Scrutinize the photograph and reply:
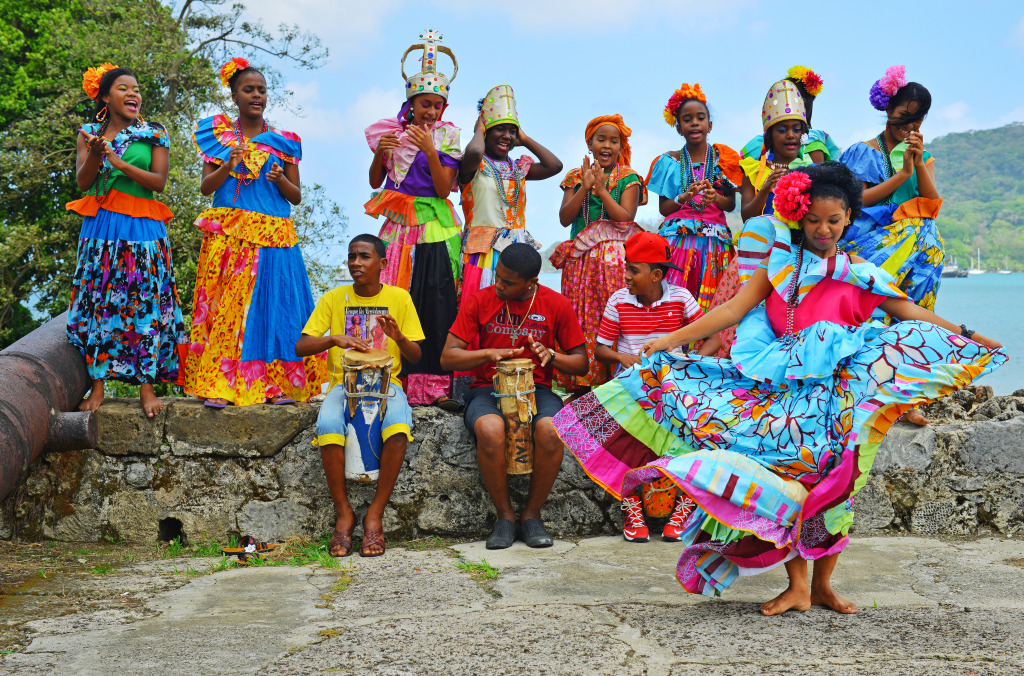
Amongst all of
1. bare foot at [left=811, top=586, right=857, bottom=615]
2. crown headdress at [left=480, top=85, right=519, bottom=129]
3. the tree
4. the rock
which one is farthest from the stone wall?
the tree

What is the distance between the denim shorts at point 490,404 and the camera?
4.71m

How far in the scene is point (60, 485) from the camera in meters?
4.97

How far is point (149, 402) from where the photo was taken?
16.4 ft

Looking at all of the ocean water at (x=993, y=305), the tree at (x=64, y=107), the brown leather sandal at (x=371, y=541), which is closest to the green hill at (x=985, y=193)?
the ocean water at (x=993, y=305)

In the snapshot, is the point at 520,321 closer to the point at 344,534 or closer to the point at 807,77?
the point at 344,534

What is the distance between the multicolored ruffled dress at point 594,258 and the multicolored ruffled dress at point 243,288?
1723mm

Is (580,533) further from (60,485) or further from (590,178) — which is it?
(60,485)

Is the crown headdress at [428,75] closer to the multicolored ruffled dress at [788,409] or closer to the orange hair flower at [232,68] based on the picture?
the orange hair flower at [232,68]

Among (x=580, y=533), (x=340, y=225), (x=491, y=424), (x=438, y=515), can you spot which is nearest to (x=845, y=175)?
(x=491, y=424)

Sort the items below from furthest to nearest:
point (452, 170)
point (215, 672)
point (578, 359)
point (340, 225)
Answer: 1. point (340, 225)
2. point (452, 170)
3. point (578, 359)
4. point (215, 672)

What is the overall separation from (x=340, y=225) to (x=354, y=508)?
9.33 m

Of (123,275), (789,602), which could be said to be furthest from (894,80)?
(123,275)

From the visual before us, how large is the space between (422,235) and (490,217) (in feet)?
1.46

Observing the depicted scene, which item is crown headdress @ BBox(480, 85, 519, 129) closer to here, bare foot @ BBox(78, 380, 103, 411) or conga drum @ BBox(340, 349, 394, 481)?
conga drum @ BBox(340, 349, 394, 481)
